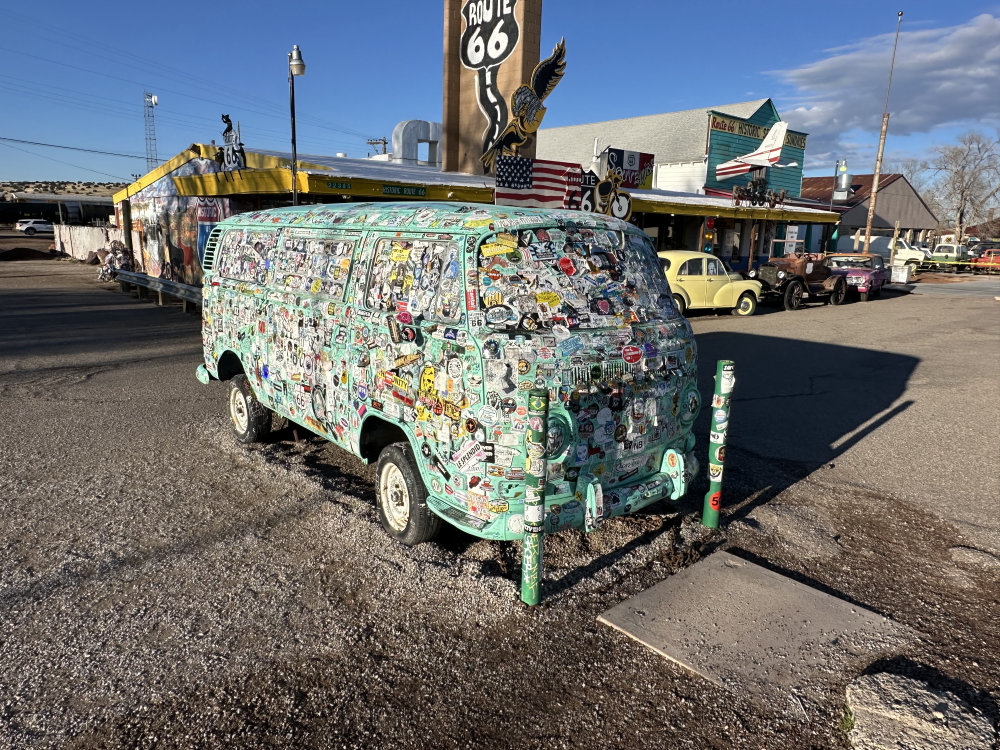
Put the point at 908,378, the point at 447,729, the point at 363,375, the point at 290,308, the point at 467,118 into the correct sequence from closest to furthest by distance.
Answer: the point at 447,729 → the point at 363,375 → the point at 290,308 → the point at 908,378 → the point at 467,118

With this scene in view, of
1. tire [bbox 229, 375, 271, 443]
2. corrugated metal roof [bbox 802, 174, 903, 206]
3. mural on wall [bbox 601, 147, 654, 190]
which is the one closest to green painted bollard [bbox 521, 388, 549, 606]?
tire [bbox 229, 375, 271, 443]

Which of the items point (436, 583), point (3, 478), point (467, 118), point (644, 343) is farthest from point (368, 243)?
point (467, 118)

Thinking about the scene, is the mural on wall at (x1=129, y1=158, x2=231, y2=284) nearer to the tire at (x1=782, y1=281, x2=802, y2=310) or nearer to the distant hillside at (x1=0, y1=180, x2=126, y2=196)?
the tire at (x1=782, y1=281, x2=802, y2=310)

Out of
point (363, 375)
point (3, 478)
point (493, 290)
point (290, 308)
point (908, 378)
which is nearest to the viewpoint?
point (493, 290)

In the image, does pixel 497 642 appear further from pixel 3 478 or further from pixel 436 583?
→ pixel 3 478

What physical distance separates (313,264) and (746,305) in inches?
608

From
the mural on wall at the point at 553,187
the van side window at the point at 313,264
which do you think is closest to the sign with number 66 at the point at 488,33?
the mural on wall at the point at 553,187

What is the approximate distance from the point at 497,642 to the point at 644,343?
6.44ft

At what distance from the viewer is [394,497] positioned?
455 cm

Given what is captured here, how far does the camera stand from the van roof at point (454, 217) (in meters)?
4.07

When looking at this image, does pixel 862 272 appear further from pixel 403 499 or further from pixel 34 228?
pixel 34 228

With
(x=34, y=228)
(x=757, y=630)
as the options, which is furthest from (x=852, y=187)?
(x=34, y=228)

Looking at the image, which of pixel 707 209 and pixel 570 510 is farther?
pixel 707 209

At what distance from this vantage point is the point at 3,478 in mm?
5715
